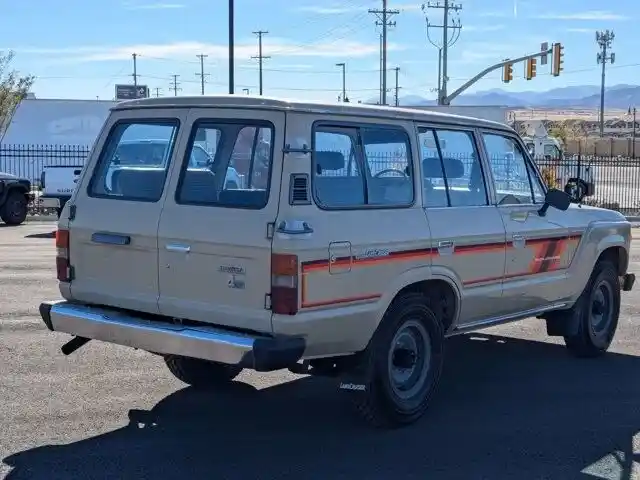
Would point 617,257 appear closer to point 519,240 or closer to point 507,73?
point 519,240

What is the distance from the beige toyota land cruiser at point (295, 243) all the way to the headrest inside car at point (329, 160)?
1 centimetres

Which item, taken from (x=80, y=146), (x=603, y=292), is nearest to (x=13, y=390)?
(x=603, y=292)

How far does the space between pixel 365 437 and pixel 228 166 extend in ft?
6.39

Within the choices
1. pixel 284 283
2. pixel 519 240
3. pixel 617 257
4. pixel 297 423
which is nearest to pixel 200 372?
pixel 297 423

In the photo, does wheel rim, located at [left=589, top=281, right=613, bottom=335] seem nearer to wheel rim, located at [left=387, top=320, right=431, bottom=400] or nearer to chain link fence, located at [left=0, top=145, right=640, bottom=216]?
wheel rim, located at [left=387, top=320, right=431, bottom=400]

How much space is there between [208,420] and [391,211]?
1.88 m

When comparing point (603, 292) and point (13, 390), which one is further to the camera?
point (603, 292)

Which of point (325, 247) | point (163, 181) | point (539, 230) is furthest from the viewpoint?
point (539, 230)

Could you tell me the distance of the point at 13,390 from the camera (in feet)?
23.4

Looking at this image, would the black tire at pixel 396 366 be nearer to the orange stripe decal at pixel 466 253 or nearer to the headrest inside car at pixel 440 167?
the orange stripe decal at pixel 466 253

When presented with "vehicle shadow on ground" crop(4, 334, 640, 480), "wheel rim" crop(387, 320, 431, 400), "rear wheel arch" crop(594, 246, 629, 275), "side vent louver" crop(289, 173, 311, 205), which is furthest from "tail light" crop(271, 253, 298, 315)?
"rear wheel arch" crop(594, 246, 629, 275)

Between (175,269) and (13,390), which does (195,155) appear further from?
(13,390)

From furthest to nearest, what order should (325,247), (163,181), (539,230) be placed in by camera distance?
(539,230), (163,181), (325,247)

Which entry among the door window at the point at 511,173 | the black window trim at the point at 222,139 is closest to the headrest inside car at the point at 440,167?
the door window at the point at 511,173
